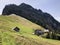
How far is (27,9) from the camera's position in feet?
617

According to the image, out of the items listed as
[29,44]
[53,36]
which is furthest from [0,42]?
[53,36]

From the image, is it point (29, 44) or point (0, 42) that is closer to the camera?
point (0, 42)

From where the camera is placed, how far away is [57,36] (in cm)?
7375

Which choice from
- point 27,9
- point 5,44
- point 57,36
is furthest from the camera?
point 27,9

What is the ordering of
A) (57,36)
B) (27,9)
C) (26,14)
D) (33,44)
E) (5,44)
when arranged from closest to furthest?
1. (5,44)
2. (33,44)
3. (57,36)
4. (26,14)
5. (27,9)

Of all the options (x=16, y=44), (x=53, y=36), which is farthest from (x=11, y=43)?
(x=53, y=36)

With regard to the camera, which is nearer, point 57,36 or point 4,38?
point 4,38

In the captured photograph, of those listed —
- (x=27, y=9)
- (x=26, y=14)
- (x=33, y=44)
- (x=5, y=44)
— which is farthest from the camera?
(x=27, y=9)

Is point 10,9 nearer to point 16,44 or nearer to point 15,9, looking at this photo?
point 15,9

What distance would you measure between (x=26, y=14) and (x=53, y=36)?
9724 centimetres

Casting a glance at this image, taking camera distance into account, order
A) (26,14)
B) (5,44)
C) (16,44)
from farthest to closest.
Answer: (26,14) < (16,44) < (5,44)

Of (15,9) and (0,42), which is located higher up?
(15,9)

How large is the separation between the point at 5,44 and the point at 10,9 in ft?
431

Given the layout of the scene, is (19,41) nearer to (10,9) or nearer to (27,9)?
(10,9)
